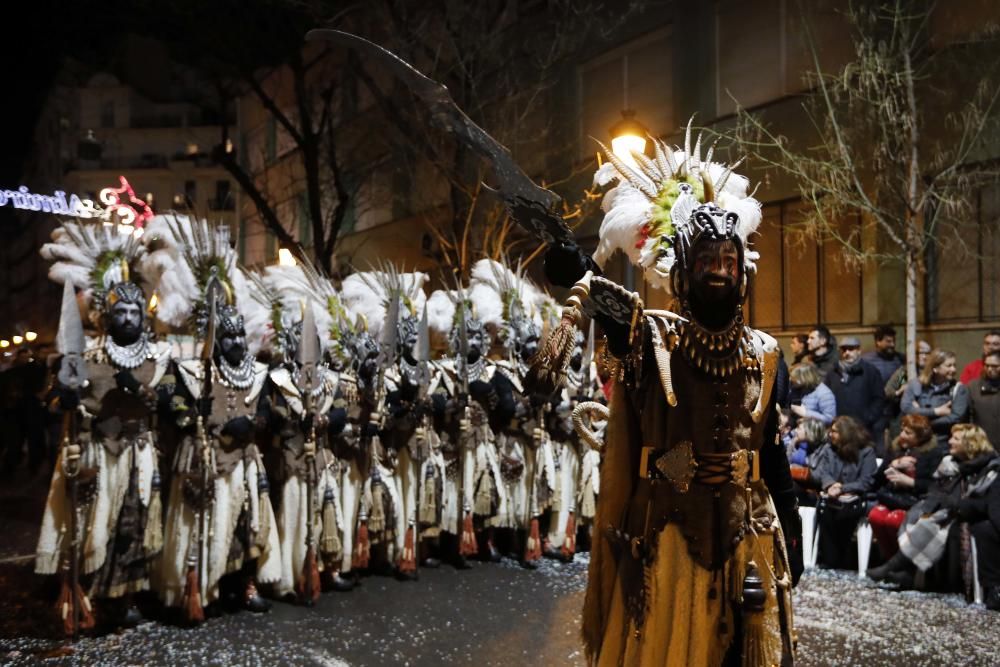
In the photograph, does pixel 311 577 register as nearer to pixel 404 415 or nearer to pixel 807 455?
pixel 404 415

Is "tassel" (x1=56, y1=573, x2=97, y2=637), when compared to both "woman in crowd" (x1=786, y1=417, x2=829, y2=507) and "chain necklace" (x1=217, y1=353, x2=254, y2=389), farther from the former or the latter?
"woman in crowd" (x1=786, y1=417, x2=829, y2=507)

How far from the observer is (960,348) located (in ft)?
32.0

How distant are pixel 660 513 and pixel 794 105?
9.68m

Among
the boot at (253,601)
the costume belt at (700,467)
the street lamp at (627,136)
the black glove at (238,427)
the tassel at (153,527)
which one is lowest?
the boot at (253,601)

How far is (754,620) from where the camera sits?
2898 millimetres

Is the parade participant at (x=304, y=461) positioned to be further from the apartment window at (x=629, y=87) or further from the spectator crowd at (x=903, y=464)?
the apartment window at (x=629, y=87)

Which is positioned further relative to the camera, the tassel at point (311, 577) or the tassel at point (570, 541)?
the tassel at point (570, 541)

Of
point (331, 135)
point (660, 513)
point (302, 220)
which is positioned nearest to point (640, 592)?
point (660, 513)

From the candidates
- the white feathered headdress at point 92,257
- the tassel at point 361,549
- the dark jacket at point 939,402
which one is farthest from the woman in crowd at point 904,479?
the white feathered headdress at point 92,257

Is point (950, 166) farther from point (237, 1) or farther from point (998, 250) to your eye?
point (237, 1)

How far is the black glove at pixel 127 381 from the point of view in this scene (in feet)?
19.0

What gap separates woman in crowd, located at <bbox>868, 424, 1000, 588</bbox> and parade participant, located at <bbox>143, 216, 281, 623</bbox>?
5027mm

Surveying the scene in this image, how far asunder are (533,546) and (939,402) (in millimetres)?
3968

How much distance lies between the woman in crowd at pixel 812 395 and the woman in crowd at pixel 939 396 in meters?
0.66
